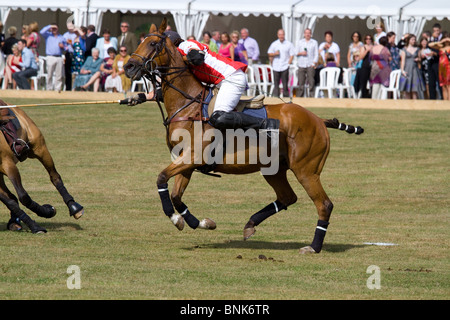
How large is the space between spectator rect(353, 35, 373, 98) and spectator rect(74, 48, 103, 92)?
726 cm

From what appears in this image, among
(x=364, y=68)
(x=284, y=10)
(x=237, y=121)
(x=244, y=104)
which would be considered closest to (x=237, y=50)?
(x=284, y=10)

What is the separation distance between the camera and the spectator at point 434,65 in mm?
25453

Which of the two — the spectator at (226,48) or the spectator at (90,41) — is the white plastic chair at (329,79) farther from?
the spectator at (90,41)

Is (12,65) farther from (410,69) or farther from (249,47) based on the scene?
(410,69)

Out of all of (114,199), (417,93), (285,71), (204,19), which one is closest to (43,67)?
(204,19)

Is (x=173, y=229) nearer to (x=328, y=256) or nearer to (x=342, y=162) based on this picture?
(x=328, y=256)

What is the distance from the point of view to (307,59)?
2669cm

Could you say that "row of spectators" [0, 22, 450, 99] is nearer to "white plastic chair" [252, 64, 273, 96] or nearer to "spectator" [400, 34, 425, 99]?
"spectator" [400, 34, 425, 99]

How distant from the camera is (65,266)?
9820 millimetres

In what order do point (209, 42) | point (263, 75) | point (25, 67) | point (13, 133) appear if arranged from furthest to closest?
1. point (263, 75)
2. point (25, 67)
3. point (209, 42)
4. point (13, 133)

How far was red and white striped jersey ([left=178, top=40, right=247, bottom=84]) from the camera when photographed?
11.1m

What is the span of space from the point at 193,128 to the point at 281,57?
53.6 feet

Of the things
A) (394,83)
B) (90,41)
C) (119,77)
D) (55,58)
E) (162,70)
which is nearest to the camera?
(162,70)

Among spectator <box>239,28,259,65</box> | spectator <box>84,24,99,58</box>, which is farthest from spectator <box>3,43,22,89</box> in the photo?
spectator <box>239,28,259,65</box>
